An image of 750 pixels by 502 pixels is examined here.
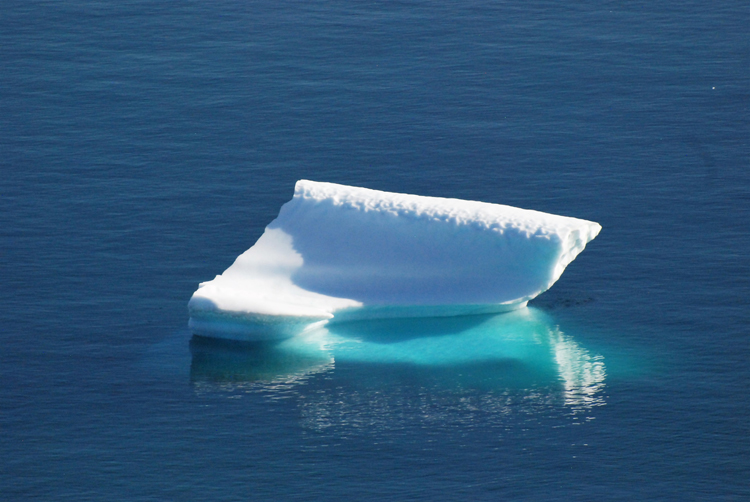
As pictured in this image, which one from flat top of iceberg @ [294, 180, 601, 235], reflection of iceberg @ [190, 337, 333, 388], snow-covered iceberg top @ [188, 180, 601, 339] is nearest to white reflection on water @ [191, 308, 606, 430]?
reflection of iceberg @ [190, 337, 333, 388]

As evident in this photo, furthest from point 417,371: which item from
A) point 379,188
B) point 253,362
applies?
point 379,188

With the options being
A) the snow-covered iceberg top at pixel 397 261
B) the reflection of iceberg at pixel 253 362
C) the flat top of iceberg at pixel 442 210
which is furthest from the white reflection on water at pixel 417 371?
the flat top of iceberg at pixel 442 210

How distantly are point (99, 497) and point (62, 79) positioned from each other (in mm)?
45281

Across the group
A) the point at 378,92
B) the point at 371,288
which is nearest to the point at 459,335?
the point at 371,288

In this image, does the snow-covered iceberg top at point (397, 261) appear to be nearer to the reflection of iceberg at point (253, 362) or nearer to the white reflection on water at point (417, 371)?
the reflection of iceberg at point (253, 362)

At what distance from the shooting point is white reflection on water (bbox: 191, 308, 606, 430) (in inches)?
1955

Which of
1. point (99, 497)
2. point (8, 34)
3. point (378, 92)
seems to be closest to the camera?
point (99, 497)

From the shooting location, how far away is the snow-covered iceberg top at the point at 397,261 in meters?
54.4

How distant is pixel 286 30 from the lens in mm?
90188

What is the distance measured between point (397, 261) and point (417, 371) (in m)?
5.59

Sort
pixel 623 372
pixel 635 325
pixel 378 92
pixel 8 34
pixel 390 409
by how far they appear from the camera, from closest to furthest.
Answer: pixel 390 409 < pixel 623 372 < pixel 635 325 < pixel 378 92 < pixel 8 34

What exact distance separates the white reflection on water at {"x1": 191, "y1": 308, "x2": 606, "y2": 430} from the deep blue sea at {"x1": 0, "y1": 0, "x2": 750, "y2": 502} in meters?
0.13

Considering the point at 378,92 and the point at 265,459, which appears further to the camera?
the point at 378,92

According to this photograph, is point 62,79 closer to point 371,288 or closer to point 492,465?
point 371,288
